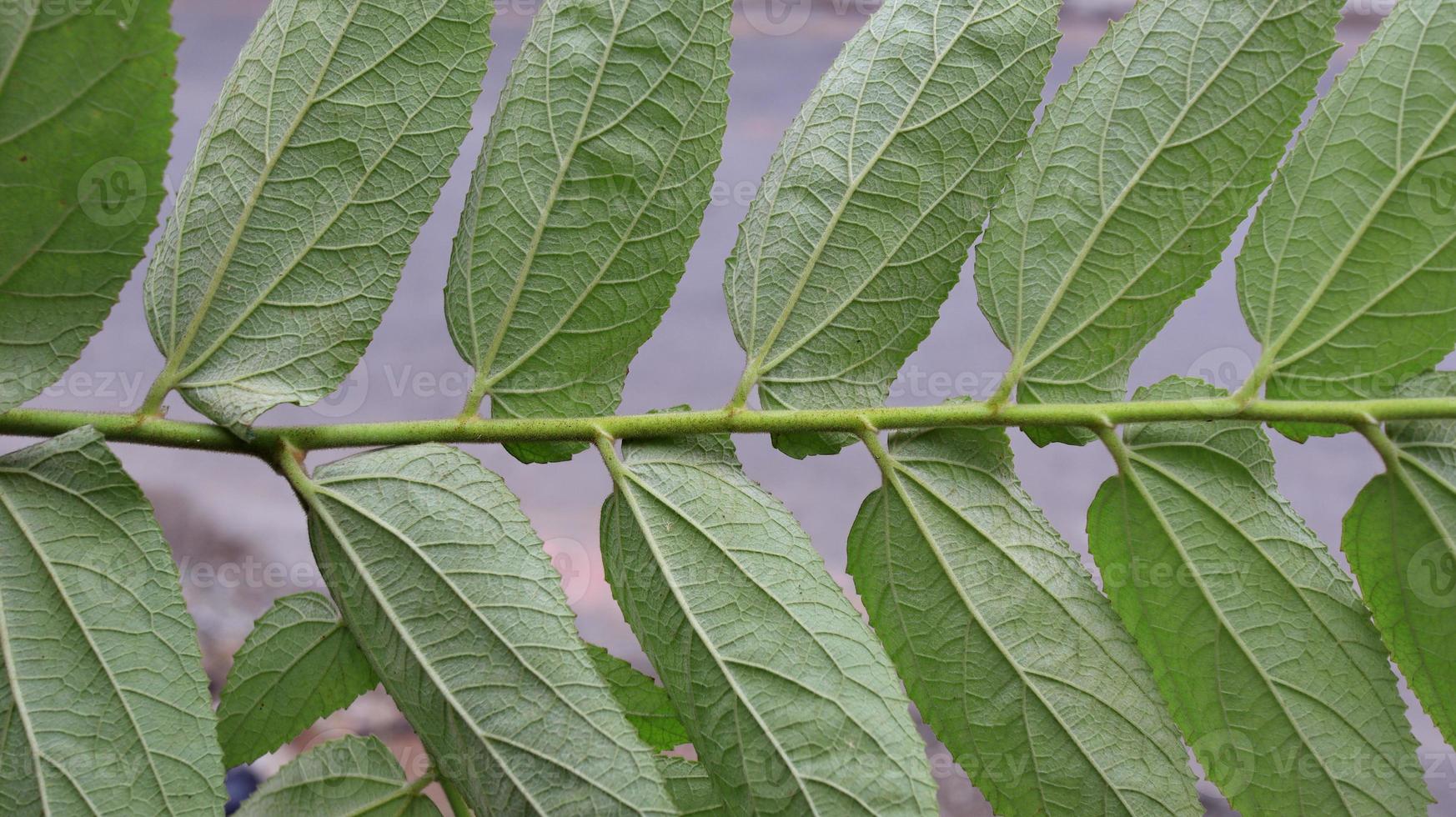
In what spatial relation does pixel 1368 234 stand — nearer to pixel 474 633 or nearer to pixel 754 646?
pixel 754 646

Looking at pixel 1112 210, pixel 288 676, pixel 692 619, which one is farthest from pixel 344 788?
pixel 1112 210

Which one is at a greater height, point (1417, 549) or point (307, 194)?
A: point (307, 194)

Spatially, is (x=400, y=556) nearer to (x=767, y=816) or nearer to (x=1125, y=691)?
(x=767, y=816)

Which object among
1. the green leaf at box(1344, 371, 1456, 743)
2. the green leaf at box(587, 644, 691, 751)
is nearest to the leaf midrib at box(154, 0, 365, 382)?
the green leaf at box(587, 644, 691, 751)

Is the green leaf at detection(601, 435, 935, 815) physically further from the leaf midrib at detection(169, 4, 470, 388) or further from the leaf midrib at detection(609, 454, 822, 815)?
the leaf midrib at detection(169, 4, 470, 388)

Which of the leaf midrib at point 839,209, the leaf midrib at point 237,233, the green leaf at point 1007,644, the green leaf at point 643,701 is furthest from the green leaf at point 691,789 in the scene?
the leaf midrib at point 237,233

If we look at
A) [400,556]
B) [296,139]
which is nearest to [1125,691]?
[400,556]
